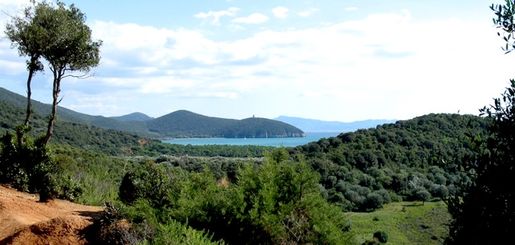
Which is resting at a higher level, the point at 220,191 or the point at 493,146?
the point at 493,146

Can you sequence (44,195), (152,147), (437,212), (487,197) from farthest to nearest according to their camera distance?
(152,147) → (437,212) → (44,195) → (487,197)

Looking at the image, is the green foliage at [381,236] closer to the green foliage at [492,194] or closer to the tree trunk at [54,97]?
the tree trunk at [54,97]

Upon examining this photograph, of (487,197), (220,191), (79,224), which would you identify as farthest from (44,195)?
(487,197)

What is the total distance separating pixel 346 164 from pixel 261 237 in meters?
A: 54.9

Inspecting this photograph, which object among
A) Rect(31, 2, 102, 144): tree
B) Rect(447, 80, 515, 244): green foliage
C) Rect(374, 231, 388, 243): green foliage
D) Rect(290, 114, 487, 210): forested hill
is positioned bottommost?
Rect(374, 231, 388, 243): green foliage

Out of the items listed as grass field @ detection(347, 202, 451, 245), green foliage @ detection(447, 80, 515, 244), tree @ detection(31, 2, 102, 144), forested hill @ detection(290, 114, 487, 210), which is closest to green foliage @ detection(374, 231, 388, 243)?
grass field @ detection(347, 202, 451, 245)

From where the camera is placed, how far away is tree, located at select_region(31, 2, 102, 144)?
20.3 metres

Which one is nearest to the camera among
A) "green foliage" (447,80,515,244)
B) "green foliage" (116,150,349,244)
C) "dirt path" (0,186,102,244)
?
"green foliage" (447,80,515,244)

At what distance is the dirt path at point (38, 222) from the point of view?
43.3 ft

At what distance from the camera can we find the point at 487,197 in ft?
15.9

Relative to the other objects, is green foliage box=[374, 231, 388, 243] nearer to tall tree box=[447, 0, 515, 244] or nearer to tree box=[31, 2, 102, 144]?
tree box=[31, 2, 102, 144]

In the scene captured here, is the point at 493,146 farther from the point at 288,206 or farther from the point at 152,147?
the point at 152,147

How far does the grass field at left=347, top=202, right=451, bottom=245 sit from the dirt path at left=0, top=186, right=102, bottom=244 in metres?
38.8

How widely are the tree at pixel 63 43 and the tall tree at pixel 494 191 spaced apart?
17339 millimetres
